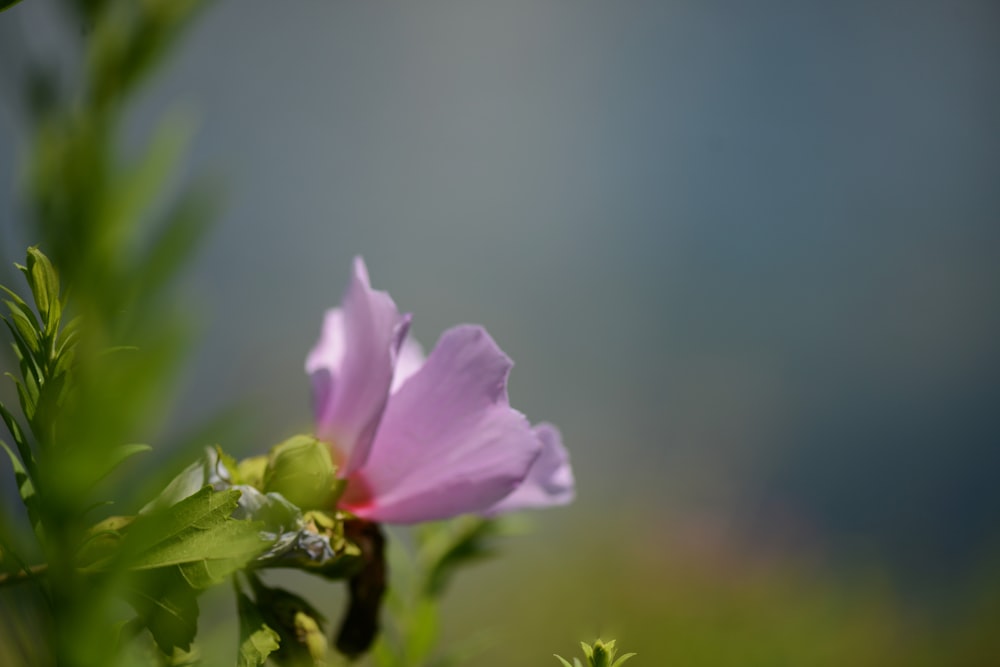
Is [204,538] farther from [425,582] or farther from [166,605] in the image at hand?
[425,582]

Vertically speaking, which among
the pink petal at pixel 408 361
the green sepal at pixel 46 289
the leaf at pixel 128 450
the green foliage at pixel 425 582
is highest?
the pink petal at pixel 408 361

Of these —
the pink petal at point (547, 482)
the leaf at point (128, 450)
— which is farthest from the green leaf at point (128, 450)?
the pink petal at point (547, 482)

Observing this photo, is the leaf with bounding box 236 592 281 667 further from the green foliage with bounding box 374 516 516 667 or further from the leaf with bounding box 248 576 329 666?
the green foliage with bounding box 374 516 516 667

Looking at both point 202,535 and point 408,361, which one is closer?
point 202,535

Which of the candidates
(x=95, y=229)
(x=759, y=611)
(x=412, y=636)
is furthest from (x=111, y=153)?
(x=759, y=611)

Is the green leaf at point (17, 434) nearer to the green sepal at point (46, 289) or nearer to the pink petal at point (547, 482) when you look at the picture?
the green sepal at point (46, 289)

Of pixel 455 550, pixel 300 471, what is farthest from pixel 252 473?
pixel 455 550
